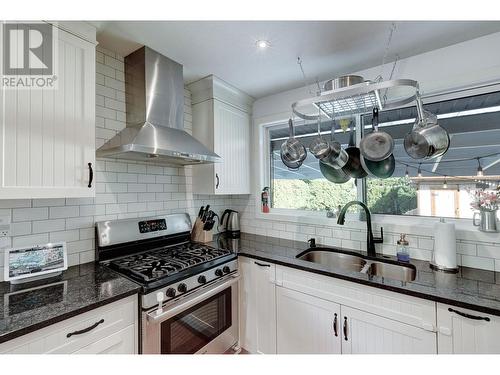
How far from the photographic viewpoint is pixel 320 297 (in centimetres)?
151

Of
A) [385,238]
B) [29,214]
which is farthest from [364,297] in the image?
[29,214]

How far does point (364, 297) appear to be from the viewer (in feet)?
4.45

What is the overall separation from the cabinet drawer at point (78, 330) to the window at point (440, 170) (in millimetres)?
1719

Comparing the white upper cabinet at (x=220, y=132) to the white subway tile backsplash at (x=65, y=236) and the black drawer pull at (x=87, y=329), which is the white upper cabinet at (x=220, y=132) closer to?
the white subway tile backsplash at (x=65, y=236)

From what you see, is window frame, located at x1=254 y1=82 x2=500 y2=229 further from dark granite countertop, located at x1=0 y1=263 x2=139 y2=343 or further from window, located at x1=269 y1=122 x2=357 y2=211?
dark granite countertop, located at x1=0 y1=263 x2=139 y2=343

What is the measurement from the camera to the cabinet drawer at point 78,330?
93 cm

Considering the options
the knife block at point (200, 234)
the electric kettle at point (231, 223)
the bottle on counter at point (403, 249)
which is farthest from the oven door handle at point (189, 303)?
the bottle on counter at point (403, 249)

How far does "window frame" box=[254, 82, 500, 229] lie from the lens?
158cm

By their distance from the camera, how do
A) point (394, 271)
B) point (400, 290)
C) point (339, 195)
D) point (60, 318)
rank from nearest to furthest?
point (60, 318), point (400, 290), point (394, 271), point (339, 195)

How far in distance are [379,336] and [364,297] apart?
0.21 metres

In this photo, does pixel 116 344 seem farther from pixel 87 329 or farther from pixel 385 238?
pixel 385 238

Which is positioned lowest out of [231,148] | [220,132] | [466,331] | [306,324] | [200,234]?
[306,324]

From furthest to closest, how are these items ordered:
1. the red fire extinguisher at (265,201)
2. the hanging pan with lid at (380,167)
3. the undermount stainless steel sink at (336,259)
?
the red fire extinguisher at (265,201) < the undermount stainless steel sink at (336,259) < the hanging pan with lid at (380,167)

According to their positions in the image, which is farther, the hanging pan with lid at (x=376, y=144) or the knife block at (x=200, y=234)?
the knife block at (x=200, y=234)
